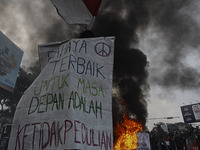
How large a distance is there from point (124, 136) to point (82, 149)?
11.7 meters

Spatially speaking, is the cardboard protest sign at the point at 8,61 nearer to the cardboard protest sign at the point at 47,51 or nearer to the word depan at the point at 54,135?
the cardboard protest sign at the point at 47,51

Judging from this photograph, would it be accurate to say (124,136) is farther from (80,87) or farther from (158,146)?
(80,87)

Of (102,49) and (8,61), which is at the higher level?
(8,61)

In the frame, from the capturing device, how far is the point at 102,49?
2.22 m

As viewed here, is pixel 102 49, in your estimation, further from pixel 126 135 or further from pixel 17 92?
pixel 17 92

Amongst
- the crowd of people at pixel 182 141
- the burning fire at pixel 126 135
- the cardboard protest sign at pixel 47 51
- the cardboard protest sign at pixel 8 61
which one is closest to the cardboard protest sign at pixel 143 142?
the burning fire at pixel 126 135

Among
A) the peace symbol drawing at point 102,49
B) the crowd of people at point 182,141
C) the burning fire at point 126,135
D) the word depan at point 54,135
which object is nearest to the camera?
the word depan at point 54,135

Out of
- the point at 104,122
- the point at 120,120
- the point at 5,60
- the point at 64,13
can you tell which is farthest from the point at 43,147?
the point at 5,60

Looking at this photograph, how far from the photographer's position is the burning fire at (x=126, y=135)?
11.3m

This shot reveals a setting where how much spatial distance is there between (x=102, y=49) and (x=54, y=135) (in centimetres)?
120

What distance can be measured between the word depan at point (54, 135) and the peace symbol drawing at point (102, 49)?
96cm

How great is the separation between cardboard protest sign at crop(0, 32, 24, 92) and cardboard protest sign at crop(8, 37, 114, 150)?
47.4 feet

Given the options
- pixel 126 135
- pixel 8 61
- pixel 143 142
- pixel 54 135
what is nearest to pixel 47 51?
pixel 54 135

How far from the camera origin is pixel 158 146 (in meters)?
10.7
